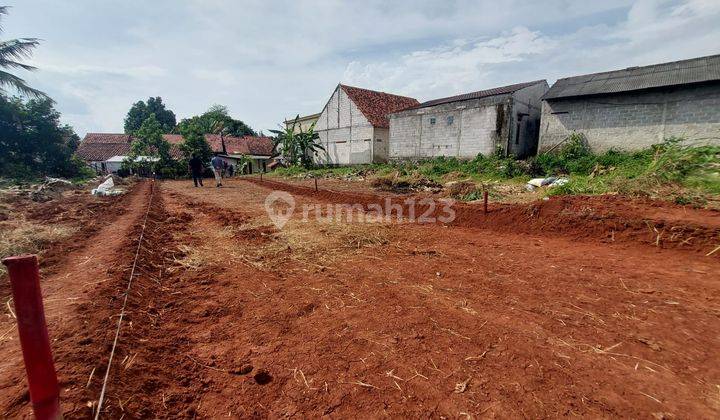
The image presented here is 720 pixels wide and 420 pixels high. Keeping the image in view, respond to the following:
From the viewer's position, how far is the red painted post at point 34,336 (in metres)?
1.29

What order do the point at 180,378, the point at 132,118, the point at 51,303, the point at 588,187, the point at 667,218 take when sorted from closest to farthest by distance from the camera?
the point at 180,378 → the point at 51,303 → the point at 667,218 → the point at 588,187 → the point at 132,118

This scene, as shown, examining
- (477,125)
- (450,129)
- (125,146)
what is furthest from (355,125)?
(125,146)

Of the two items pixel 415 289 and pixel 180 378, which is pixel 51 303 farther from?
pixel 415 289

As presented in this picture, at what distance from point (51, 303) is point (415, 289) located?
14.0ft

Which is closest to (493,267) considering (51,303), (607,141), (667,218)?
(667,218)

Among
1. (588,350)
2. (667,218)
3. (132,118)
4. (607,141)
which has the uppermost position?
(132,118)

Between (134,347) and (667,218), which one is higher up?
(667,218)

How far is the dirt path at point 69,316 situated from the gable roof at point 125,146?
33365mm

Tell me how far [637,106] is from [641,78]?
143cm

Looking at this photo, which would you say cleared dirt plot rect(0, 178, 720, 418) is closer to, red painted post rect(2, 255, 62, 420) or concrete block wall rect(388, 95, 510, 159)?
red painted post rect(2, 255, 62, 420)

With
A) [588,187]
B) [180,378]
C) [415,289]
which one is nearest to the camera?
[180,378]

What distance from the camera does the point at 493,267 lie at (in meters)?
4.77

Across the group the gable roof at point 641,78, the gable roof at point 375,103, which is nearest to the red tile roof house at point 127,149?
the gable roof at point 375,103

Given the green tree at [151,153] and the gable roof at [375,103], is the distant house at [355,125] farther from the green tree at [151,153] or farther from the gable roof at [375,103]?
the green tree at [151,153]
